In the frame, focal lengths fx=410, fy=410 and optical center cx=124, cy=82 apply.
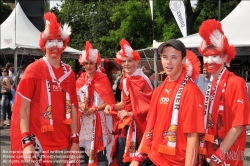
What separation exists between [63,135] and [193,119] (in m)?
1.41

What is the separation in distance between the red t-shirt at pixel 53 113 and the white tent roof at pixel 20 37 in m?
12.0

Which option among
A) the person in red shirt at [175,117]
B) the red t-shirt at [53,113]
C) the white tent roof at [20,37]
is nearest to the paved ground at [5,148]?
the red t-shirt at [53,113]

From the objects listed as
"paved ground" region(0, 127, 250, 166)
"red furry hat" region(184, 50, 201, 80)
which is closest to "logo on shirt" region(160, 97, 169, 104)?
"red furry hat" region(184, 50, 201, 80)

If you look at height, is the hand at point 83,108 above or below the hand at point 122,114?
A: above

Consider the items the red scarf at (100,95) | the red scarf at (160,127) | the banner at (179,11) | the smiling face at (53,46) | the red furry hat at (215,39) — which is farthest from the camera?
the banner at (179,11)

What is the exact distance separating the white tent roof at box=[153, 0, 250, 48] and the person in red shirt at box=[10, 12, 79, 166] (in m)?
7.78

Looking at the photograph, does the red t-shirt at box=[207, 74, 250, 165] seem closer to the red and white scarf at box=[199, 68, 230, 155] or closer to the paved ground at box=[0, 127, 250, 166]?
the red and white scarf at box=[199, 68, 230, 155]

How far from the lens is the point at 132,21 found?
24000 millimetres

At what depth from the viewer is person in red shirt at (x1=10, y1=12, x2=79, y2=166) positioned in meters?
3.67

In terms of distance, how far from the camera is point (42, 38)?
4051 mm

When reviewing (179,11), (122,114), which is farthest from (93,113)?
(179,11)

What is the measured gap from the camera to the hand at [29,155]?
11.7 ft

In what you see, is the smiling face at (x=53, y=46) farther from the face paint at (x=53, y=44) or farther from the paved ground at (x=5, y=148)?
the paved ground at (x=5, y=148)

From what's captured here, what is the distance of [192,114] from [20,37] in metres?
14.5
